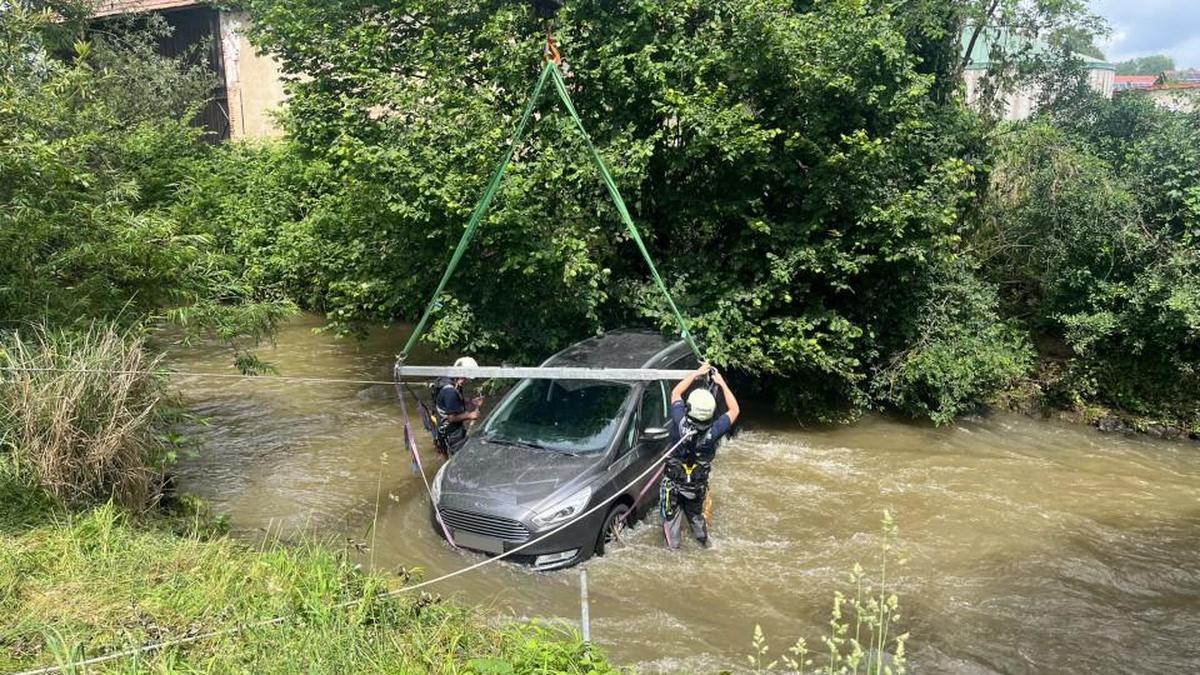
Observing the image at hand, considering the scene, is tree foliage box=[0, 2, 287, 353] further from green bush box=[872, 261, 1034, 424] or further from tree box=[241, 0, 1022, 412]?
green bush box=[872, 261, 1034, 424]

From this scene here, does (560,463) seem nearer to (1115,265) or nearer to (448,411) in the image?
(448,411)

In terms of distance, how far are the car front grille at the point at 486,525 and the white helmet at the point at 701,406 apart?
1820 mm

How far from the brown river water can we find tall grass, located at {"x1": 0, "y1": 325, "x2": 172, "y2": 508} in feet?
4.66

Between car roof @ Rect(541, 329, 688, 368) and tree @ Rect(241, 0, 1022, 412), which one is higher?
tree @ Rect(241, 0, 1022, 412)

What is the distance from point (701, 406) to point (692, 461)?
1.71 ft

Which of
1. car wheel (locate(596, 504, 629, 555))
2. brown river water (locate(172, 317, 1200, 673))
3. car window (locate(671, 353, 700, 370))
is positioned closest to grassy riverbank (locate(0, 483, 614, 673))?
brown river water (locate(172, 317, 1200, 673))

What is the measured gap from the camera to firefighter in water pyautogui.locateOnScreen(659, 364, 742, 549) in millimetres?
7152

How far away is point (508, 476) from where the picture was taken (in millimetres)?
6973

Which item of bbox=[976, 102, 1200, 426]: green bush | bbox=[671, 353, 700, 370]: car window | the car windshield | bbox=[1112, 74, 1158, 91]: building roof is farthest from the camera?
bbox=[1112, 74, 1158, 91]: building roof

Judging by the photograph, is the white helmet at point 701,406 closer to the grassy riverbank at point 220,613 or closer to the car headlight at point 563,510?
the car headlight at point 563,510

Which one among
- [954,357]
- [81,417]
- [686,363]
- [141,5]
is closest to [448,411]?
[686,363]

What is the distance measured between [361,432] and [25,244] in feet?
15.3

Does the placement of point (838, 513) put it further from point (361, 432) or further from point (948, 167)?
point (361, 432)

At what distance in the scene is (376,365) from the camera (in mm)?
14445
